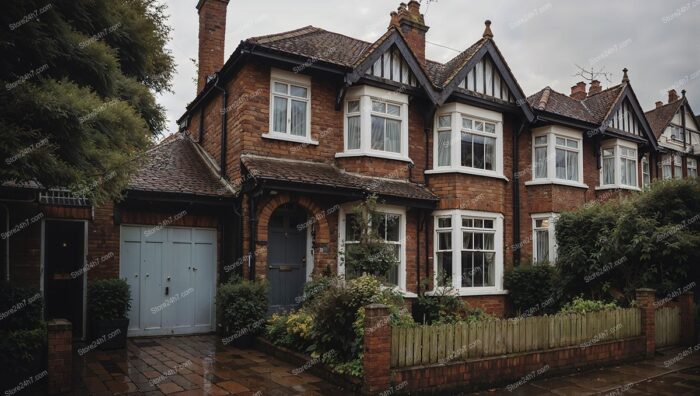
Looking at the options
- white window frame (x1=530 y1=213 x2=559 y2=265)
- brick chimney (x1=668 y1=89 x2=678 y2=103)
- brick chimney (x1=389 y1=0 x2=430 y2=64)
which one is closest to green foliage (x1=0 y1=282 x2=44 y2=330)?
brick chimney (x1=389 y1=0 x2=430 y2=64)

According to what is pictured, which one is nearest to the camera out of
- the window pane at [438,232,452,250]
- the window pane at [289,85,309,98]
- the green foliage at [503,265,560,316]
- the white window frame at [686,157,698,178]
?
the window pane at [289,85,309,98]

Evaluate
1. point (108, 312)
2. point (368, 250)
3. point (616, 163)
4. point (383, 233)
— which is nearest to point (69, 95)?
point (108, 312)

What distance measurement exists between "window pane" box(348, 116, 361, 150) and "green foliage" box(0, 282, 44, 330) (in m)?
7.77

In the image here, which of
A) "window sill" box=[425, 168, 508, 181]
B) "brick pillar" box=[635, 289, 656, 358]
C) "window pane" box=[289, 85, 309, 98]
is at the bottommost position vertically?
"brick pillar" box=[635, 289, 656, 358]

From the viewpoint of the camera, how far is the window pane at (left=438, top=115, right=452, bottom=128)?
1396cm

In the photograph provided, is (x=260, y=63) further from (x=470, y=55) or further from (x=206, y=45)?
(x=470, y=55)

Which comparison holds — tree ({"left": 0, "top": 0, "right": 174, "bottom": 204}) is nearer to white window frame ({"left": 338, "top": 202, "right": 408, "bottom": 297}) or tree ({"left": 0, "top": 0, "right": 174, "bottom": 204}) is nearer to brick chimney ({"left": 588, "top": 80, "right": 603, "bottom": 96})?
white window frame ({"left": 338, "top": 202, "right": 408, "bottom": 297})

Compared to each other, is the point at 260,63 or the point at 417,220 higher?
the point at 260,63

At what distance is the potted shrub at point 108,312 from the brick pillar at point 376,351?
5413 millimetres

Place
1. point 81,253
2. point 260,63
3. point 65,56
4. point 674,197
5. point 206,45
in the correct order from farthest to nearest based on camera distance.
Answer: point 206,45, point 674,197, point 260,63, point 81,253, point 65,56

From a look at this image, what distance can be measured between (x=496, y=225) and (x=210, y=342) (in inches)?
326

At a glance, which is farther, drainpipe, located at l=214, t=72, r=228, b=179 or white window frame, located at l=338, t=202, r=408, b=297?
drainpipe, located at l=214, t=72, r=228, b=179

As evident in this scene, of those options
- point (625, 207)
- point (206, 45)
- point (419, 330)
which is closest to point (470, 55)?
point (625, 207)

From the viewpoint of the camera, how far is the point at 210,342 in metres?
10.6
